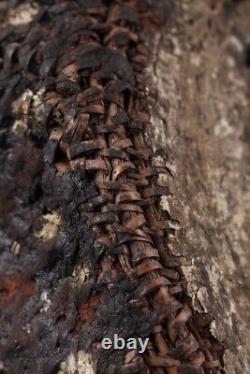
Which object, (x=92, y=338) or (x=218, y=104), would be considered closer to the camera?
(x=92, y=338)

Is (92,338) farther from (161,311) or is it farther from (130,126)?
(130,126)

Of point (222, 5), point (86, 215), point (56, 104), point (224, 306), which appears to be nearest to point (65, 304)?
point (86, 215)

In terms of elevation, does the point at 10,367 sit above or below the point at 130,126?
below

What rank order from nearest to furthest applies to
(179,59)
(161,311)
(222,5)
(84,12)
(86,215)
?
(161,311) < (86,215) < (84,12) < (179,59) < (222,5)

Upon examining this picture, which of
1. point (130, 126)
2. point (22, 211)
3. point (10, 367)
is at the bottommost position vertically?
point (10, 367)

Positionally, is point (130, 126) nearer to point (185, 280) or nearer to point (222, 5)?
point (185, 280)

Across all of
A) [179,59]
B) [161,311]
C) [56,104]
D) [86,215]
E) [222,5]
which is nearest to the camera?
[161,311]
